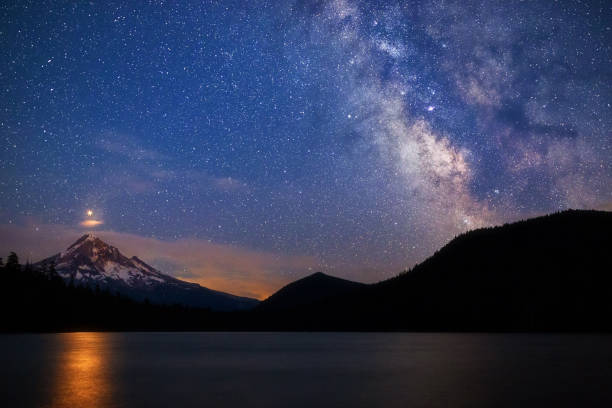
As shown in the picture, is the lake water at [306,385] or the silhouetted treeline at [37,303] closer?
the lake water at [306,385]

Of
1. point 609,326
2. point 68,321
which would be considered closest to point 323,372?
→ point 68,321

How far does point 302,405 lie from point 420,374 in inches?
822

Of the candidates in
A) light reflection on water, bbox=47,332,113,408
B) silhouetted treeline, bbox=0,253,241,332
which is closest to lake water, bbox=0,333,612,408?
light reflection on water, bbox=47,332,113,408

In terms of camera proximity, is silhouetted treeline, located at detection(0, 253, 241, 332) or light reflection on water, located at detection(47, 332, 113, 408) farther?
silhouetted treeline, located at detection(0, 253, 241, 332)

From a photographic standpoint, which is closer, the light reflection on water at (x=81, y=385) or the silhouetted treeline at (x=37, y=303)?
the light reflection on water at (x=81, y=385)

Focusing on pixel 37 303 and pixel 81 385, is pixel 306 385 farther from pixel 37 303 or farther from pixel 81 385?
pixel 37 303

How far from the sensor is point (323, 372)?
48.1m

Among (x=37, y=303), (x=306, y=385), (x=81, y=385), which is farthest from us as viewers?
(x=37, y=303)

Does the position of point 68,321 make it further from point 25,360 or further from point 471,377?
point 471,377

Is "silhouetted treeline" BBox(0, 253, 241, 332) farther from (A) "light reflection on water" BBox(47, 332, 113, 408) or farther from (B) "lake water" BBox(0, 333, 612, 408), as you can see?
(B) "lake water" BBox(0, 333, 612, 408)

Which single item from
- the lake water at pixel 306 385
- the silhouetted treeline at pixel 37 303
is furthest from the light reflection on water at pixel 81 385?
the silhouetted treeline at pixel 37 303

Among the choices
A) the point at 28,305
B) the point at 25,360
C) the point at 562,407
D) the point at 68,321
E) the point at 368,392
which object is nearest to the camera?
the point at 562,407

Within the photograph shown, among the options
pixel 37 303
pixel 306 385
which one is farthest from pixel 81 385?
pixel 37 303

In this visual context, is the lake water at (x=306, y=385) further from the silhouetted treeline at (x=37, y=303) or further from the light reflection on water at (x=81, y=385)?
the silhouetted treeline at (x=37, y=303)
